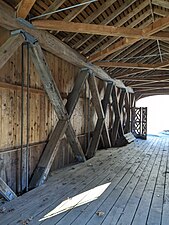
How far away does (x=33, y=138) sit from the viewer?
14.0 feet

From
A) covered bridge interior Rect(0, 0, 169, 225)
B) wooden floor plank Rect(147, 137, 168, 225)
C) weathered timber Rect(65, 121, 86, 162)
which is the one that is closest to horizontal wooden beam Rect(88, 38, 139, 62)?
covered bridge interior Rect(0, 0, 169, 225)

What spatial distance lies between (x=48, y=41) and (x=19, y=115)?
144 centimetres

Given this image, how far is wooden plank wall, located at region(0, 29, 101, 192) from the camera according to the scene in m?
3.49

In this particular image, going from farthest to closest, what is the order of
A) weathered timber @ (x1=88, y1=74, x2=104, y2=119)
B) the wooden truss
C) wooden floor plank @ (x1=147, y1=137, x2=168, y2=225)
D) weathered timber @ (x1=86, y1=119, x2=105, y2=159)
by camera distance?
1. weathered timber @ (x1=86, y1=119, x2=105, y2=159)
2. weathered timber @ (x1=88, y1=74, x2=104, y2=119)
3. the wooden truss
4. wooden floor plank @ (x1=147, y1=137, x2=168, y2=225)

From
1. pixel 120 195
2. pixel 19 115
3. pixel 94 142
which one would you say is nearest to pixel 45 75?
pixel 19 115

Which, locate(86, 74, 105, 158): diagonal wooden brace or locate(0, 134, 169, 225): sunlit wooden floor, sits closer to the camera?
locate(0, 134, 169, 225): sunlit wooden floor

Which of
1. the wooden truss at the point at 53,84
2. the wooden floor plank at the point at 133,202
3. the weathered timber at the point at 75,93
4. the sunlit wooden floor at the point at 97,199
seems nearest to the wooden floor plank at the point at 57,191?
the sunlit wooden floor at the point at 97,199

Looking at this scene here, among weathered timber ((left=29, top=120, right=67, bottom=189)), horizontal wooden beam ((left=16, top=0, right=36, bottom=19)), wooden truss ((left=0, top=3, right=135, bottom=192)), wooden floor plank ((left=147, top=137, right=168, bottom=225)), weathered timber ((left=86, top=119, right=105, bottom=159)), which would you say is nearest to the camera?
wooden floor plank ((left=147, top=137, right=168, bottom=225))

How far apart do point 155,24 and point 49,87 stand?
2069mm

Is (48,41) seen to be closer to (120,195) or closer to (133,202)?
(120,195)

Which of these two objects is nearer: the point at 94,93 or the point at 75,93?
the point at 75,93

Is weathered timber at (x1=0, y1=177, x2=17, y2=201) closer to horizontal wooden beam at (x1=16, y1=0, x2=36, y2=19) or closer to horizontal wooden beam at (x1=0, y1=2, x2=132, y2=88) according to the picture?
horizontal wooden beam at (x1=0, y1=2, x2=132, y2=88)

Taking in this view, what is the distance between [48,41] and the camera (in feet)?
13.4

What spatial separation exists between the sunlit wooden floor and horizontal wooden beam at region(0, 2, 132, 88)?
2.47 meters
